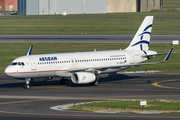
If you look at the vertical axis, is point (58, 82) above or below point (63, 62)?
below

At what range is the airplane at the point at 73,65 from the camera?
154 ft

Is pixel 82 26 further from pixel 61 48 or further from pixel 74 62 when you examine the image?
pixel 74 62

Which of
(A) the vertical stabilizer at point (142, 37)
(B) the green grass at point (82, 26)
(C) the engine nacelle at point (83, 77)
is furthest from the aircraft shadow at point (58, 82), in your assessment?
(B) the green grass at point (82, 26)

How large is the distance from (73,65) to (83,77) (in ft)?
10.00

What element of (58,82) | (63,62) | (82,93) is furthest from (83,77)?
(58,82)

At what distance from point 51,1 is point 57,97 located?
404 feet

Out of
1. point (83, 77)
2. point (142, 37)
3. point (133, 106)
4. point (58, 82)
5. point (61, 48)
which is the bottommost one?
point (133, 106)

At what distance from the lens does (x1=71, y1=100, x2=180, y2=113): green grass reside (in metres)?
32.6

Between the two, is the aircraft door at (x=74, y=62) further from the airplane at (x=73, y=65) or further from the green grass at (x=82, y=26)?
the green grass at (x=82, y=26)

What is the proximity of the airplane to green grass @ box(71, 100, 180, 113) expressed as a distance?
1209 cm

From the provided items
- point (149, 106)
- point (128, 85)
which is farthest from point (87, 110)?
point (128, 85)

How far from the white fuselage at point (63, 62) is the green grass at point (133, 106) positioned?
13560 mm

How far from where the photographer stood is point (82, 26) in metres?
124

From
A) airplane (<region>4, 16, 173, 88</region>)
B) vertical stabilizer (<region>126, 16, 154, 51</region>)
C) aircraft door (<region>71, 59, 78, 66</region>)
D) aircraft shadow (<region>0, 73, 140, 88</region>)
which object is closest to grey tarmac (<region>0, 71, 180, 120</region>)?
aircraft shadow (<region>0, 73, 140, 88</region>)
